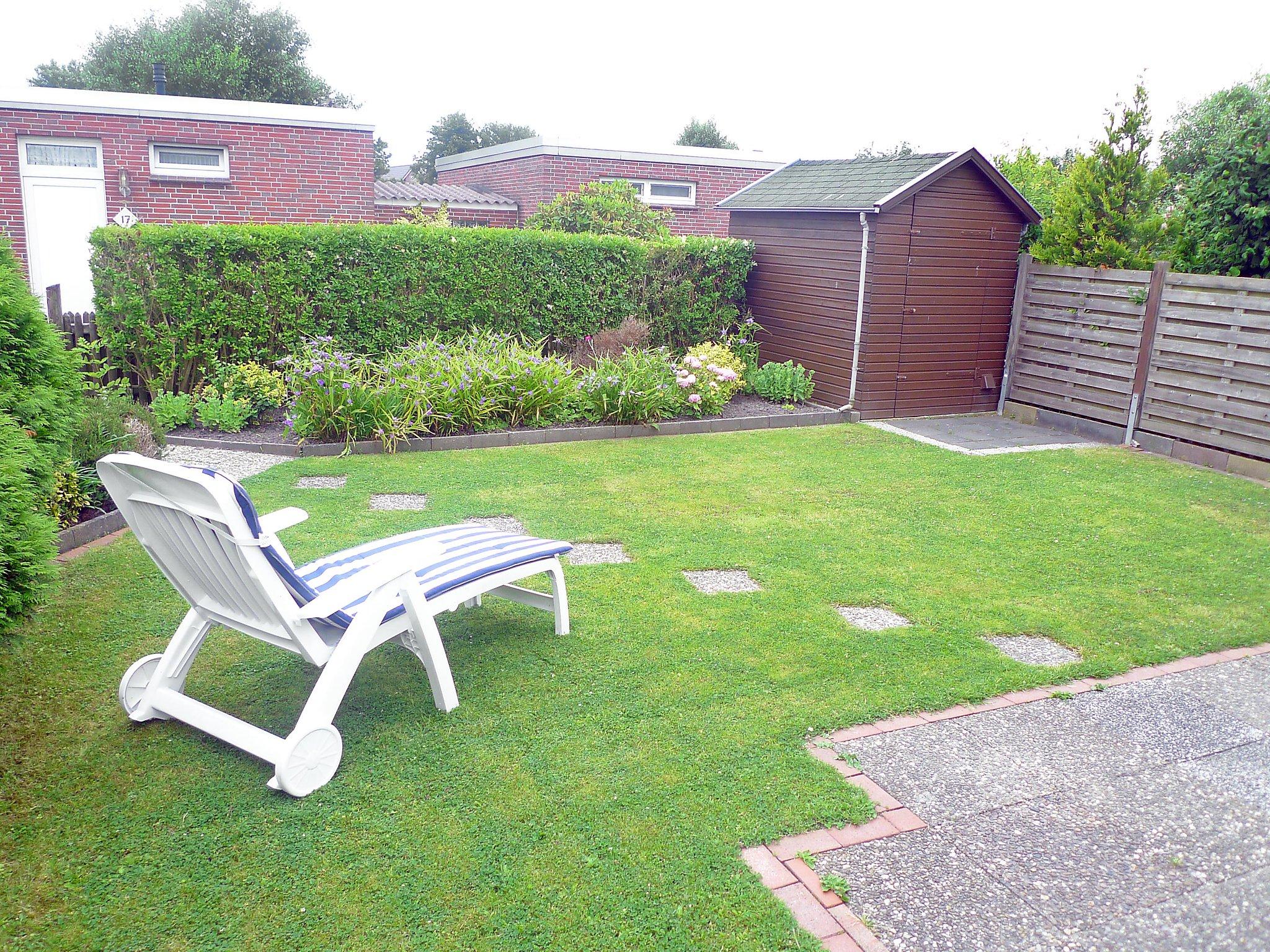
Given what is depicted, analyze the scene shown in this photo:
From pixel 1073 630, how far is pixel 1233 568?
183 cm

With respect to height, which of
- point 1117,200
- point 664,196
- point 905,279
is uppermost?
point 664,196

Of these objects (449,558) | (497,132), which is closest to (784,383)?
(449,558)

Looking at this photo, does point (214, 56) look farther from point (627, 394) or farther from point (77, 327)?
point (627, 394)

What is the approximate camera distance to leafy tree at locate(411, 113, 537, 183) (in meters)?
40.5

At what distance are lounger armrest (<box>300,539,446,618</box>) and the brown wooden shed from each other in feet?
25.9

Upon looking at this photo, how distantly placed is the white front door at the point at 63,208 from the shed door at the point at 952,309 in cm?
1313

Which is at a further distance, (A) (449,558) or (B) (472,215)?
(B) (472,215)

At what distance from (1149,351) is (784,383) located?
3.89m

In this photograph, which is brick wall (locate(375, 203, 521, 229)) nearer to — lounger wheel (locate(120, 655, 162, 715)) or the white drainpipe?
the white drainpipe

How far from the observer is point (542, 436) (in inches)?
359

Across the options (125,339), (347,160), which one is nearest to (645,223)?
(347,160)

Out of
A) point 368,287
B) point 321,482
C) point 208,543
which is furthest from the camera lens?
point 368,287

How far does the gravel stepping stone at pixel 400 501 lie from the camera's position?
6672mm

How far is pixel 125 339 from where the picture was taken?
9172mm
